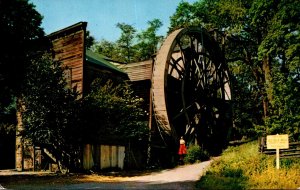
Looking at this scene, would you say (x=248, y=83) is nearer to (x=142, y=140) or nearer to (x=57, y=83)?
(x=142, y=140)

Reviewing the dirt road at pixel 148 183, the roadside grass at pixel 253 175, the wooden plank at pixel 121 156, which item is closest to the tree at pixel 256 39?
the roadside grass at pixel 253 175

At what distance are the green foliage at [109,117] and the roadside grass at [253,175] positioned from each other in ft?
18.4

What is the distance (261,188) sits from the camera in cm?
936

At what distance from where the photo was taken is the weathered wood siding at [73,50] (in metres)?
19.3

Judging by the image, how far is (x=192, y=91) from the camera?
2238cm

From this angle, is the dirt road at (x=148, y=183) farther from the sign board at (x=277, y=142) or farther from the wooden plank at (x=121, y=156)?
the wooden plank at (x=121, y=156)

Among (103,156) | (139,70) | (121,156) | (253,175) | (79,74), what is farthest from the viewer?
(139,70)

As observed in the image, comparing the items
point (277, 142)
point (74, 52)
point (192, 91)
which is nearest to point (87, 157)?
point (74, 52)

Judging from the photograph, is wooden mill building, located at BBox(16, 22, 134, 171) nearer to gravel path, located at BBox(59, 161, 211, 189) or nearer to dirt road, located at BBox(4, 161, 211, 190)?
dirt road, located at BBox(4, 161, 211, 190)

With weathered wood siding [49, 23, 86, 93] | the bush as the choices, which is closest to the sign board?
the bush

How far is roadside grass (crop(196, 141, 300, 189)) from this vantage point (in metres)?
9.69

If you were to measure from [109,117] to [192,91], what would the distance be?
22.7 ft

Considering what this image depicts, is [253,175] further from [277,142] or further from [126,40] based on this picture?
[126,40]

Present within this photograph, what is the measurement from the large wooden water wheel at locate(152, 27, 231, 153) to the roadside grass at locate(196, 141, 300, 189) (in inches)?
250
